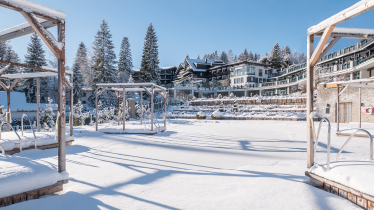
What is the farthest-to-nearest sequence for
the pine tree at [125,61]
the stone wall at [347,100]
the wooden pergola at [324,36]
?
→ the pine tree at [125,61], the stone wall at [347,100], the wooden pergola at [324,36]

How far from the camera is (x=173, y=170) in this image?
4.79m

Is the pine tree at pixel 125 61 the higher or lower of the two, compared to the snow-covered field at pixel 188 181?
higher

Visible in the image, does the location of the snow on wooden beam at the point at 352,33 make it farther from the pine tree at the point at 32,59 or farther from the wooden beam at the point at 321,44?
the pine tree at the point at 32,59

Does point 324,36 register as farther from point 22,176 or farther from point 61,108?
point 22,176

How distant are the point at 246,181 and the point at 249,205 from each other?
98cm

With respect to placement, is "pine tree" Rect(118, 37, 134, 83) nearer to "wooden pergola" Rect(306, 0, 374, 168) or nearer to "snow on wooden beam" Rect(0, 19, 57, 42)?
"snow on wooden beam" Rect(0, 19, 57, 42)

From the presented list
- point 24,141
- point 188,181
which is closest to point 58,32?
point 188,181

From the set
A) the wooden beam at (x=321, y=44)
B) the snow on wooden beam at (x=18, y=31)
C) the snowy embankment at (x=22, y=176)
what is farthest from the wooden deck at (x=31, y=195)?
the wooden beam at (x=321, y=44)

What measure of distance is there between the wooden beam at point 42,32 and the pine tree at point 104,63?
28843mm

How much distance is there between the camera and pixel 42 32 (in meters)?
3.35

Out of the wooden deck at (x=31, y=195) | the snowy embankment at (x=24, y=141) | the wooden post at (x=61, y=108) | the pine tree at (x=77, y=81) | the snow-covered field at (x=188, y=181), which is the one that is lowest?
the snow-covered field at (x=188, y=181)

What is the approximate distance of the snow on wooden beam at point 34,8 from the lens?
120 inches

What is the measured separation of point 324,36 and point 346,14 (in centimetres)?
45

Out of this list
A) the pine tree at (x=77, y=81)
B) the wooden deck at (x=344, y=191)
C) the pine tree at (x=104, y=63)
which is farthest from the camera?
the pine tree at (x=77, y=81)
